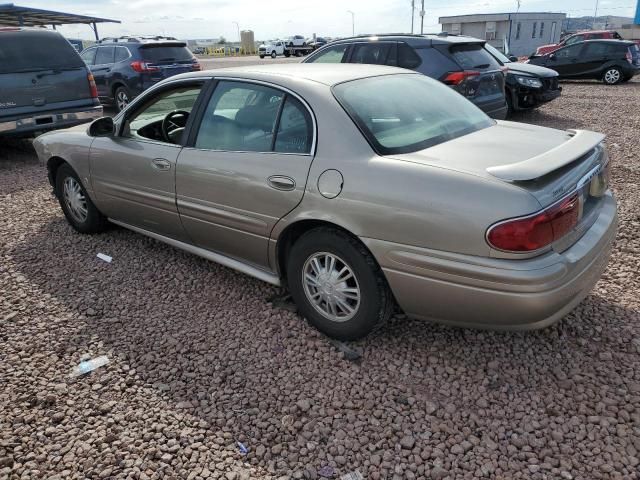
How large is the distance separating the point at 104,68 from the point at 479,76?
895 centimetres

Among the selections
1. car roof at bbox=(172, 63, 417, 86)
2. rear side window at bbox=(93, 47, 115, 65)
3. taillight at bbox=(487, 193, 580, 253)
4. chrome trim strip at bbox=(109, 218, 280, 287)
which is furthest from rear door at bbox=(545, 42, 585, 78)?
taillight at bbox=(487, 193, 580, 253)

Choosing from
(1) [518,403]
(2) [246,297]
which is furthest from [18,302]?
(1) [518,403]

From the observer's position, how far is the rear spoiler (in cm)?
238

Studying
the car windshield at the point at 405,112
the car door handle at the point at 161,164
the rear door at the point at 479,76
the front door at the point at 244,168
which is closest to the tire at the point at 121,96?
the rear door at the point at 479,76

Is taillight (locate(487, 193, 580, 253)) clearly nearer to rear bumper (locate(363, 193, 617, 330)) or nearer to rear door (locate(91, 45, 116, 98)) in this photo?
rear bumper (locate(363, 193, 617, 330))

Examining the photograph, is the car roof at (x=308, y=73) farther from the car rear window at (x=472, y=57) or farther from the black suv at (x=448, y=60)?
the car rear window at (x=472, y=57)

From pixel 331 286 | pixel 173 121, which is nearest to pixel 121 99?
pixel 173 121

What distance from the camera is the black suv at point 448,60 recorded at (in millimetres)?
7469

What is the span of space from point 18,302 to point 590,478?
3774 millimetres

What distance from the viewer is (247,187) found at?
3238 mm

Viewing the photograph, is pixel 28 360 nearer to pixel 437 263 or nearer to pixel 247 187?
pixel 247 187

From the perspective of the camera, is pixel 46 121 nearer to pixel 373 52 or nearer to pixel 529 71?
pixel 373 52

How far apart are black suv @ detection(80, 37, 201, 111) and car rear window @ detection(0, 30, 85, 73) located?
3419 mm

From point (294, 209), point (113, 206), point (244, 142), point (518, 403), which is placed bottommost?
point (518, 403)
